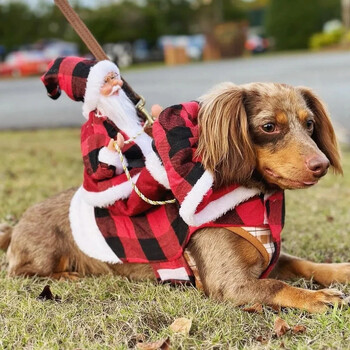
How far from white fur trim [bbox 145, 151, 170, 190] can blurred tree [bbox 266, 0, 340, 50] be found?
114ft

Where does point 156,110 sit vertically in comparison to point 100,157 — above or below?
above

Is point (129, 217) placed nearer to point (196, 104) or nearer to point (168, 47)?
point (196, 104)

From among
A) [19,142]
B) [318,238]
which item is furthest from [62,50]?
[318,238]

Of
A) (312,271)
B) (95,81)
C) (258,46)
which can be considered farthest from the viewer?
(258,46)

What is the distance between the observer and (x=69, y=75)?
141 inches

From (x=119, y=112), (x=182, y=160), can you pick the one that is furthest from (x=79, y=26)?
(x=182, y=160)

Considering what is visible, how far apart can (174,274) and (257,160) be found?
86 centimetres

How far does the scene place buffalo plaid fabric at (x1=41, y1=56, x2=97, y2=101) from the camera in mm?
3562

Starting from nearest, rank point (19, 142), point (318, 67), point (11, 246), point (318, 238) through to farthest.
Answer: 1. point (11, 246)
2. point (318, 238)
3. point (19, 142)
4. point (318, 67)

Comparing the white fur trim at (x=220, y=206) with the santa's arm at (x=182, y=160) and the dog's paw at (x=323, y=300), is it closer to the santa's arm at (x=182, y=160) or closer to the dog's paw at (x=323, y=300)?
the santa's arm at (x=182, y=160)

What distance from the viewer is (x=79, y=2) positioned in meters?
37.8

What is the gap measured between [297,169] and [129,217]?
108 centimetres

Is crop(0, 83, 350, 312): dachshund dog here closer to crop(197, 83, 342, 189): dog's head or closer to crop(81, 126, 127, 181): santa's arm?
crop(197, 83, 342, 189): dog's head

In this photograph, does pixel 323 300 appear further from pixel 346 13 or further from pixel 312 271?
pixel 346 13
